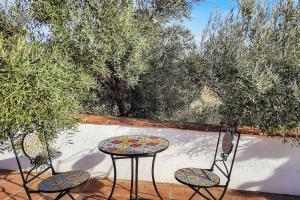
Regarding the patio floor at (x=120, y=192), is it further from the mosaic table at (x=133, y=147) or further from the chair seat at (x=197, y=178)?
the chair seat at (x=197, y=178)

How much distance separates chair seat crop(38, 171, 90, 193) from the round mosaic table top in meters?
0.49

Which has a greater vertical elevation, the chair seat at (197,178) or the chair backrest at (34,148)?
the chair backrest at (34,148)

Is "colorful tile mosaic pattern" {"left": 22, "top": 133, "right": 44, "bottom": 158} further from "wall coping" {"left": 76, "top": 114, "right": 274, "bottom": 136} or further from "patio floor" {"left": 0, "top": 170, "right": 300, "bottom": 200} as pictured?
"wall coping" {"left": 76, "top": 114, "right": 274, "bottom": 136}

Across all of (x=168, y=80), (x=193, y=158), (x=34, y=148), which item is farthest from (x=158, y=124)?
(x=168, y=80)

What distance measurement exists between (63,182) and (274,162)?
135 inches

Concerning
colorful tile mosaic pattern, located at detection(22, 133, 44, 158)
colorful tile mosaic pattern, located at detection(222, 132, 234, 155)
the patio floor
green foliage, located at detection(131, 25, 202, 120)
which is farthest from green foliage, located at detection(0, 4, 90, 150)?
green foliage, located at detection(131, 25, 202, 120)

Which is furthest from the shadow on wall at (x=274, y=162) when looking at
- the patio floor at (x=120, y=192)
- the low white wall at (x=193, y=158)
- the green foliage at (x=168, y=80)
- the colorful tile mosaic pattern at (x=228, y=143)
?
the green foliage at (x=168, y=80)

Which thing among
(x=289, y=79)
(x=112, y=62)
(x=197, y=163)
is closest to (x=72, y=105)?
(x=112, y=62)

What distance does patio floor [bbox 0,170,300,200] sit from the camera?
5.12 meters

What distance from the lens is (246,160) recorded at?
536 cm

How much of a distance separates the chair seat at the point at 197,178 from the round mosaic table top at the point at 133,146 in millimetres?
483

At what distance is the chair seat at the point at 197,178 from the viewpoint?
163 inches

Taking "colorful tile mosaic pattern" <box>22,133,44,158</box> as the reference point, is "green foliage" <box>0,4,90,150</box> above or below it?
above

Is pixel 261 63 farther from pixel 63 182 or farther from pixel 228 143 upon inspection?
pixel 63 182
